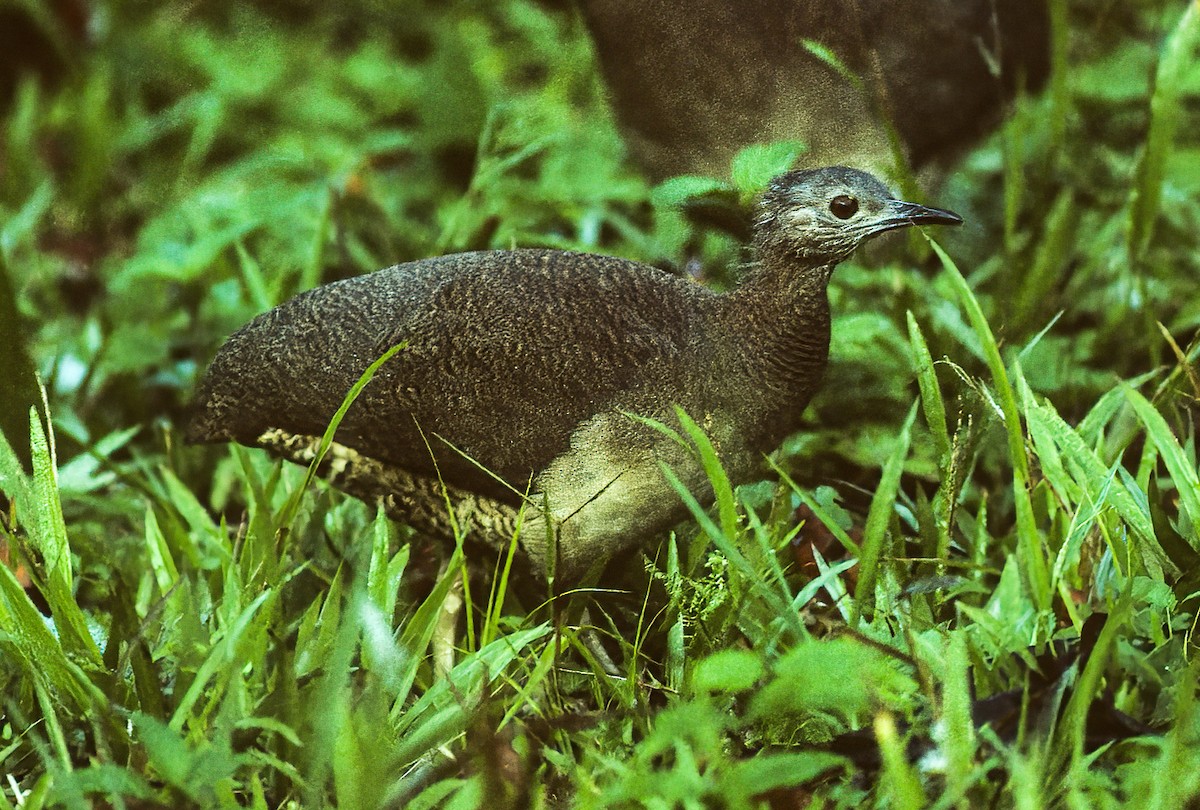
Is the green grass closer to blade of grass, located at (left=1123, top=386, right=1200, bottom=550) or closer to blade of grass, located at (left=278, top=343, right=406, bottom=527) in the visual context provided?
blade of grass, located at (left=1123, top=386, right=1200, bottom=550)

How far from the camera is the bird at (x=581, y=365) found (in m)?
2.03

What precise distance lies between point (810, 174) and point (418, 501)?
34.7 inches

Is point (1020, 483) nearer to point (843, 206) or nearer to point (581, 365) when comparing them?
point (843, 206)

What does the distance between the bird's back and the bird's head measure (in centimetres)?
18

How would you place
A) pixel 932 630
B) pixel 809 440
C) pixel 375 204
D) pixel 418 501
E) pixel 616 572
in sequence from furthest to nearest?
pixel 375 204
pixel 809 440
pixel 616 572
pixel 418 501
pixel 932 630

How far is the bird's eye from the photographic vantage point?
203 cm

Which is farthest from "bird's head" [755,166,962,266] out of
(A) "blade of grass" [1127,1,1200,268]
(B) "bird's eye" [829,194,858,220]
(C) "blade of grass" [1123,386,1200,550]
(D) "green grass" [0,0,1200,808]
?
(A) "blade of grass" [1127,1,1200,268]

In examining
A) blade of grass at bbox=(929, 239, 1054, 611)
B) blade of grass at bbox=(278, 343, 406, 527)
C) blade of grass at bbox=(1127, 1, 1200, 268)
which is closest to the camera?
blade of grass at bbox=(278, 343, 406, 527)

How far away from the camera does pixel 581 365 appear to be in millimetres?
2031

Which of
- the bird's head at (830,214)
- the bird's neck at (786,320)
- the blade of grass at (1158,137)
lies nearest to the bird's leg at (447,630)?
the bird's neck at (786,320)

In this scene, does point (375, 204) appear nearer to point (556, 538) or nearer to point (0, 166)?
point (0, 166)

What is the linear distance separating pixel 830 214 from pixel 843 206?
0.02 meters

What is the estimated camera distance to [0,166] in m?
4.83

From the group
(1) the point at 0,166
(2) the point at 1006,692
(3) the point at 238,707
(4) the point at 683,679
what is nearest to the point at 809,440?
(4) the point at 683,679
